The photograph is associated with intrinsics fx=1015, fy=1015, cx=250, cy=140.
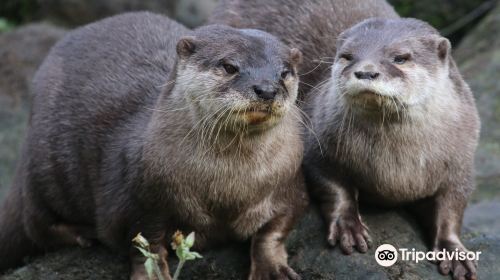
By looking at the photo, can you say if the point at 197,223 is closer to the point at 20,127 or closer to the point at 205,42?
the point at 205,42

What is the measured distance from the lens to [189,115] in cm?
385

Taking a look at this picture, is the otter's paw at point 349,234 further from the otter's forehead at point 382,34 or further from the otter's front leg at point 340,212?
the otter's forehead at point 382,34

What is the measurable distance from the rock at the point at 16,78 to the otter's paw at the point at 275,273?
294cm

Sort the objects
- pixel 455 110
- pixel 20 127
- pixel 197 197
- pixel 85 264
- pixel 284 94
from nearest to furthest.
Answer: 1. pixel 284 94
2. pixel 197 197
3. pixel 455 110
4. pixel 85 264
5. pixel 20 127

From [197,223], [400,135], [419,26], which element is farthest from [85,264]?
[419,26]

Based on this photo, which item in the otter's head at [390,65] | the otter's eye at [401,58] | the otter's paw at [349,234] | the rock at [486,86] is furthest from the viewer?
the rock at [486,86]

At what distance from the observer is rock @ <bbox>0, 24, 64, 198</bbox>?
6.64 m

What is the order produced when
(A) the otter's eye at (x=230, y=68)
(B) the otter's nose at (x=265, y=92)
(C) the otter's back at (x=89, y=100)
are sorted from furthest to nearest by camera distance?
(C) the otter's back at (x=89, y=100) → (A) the otter's eye at (x=230, y=68) → (B) the otter's nose at (x=265, y=92)

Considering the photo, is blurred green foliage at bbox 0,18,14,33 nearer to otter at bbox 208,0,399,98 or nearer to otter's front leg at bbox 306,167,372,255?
otter at bbox 208,0,399,98

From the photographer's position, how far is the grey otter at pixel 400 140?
155 inches

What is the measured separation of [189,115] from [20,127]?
10.5 feet

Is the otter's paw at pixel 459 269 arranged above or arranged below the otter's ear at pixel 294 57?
below

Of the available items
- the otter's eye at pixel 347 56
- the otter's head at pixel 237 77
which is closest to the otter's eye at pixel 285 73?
the otter's head at pixel 237 77

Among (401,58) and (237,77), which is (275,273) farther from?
(401,58)
